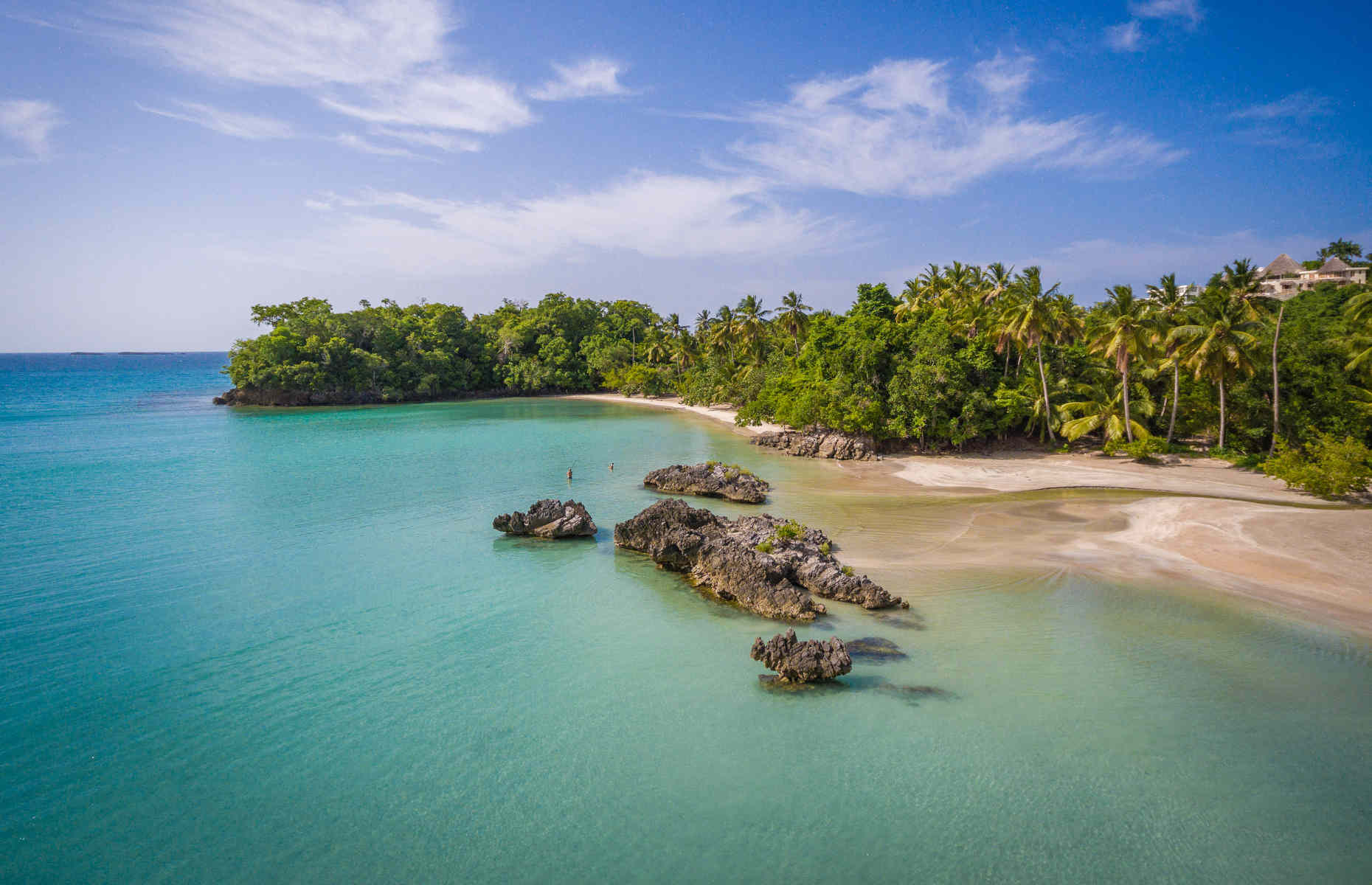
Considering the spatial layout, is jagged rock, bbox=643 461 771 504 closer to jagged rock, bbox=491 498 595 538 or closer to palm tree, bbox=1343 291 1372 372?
jagged rock, bbox=491 498 595 538

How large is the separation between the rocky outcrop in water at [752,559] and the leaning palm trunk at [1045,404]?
22078 mm

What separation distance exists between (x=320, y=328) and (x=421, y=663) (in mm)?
84358

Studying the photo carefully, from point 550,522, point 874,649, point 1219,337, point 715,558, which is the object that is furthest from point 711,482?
point 1219,337

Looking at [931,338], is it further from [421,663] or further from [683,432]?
[421,663]

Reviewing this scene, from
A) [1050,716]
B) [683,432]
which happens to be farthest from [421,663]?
[683,432]

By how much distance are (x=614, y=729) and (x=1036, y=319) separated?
107 feet

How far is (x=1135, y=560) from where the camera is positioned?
829 inches

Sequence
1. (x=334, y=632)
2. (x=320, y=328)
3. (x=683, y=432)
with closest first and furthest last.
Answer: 1. (x=334, y=632)
2. (x=683, y=432)
3. (x=320, y=328)

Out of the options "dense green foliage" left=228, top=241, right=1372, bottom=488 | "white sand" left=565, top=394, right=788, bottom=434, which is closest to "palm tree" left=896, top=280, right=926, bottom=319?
"dense green foliage" left=228, top=241, right=1372, bottom=488

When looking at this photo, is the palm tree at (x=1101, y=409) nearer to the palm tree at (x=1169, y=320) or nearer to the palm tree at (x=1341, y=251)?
the palm tree at (x=1169, y=320)

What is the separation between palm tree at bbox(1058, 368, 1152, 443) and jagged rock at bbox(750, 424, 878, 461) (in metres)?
11.3

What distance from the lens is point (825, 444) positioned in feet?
137

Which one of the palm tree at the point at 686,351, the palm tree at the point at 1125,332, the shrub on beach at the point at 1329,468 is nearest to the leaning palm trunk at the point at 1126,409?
the palm tree at the point at 1125,332

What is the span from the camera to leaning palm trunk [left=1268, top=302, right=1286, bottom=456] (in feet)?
101
